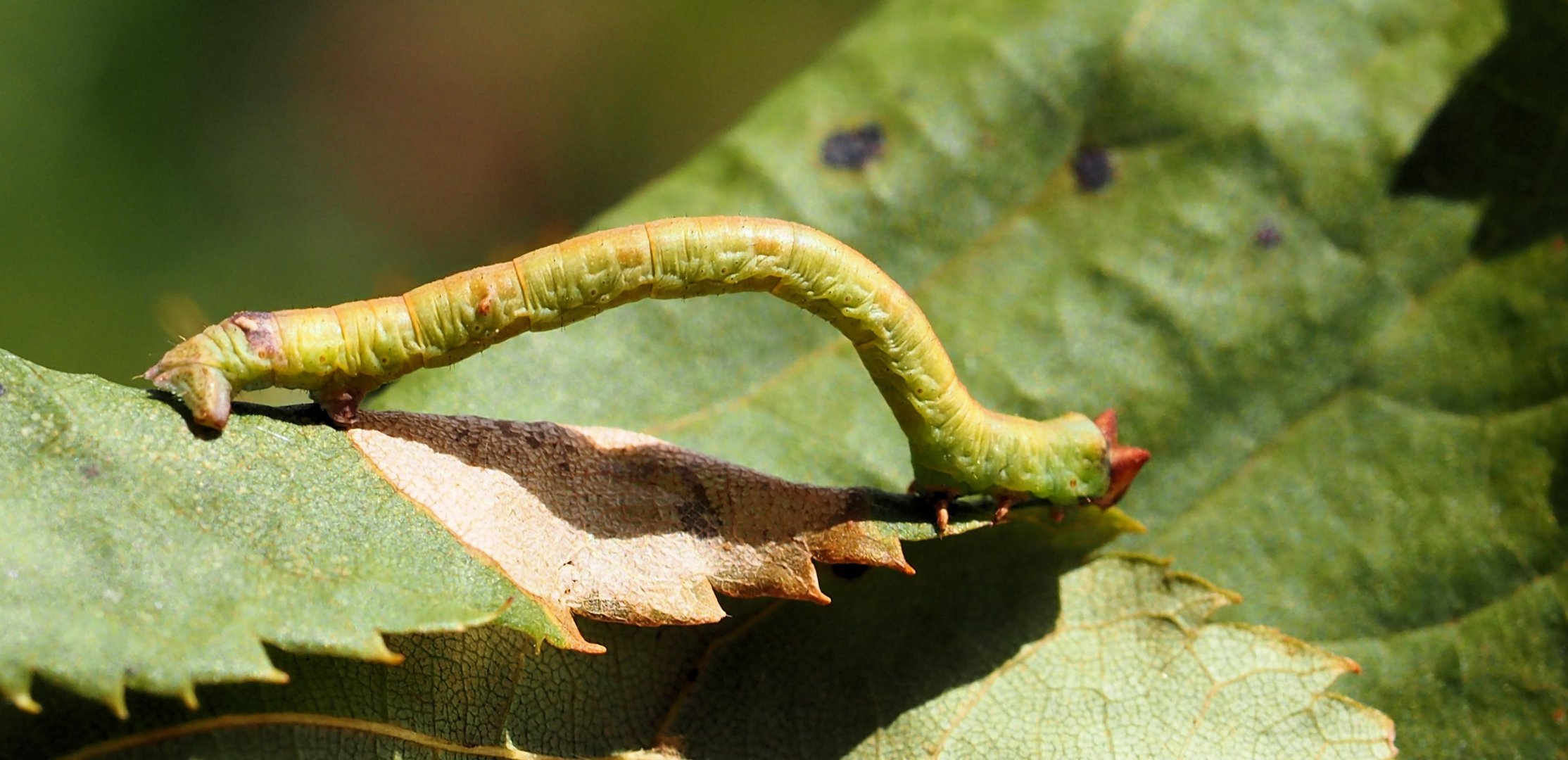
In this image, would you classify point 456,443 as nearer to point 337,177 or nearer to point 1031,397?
point 1031,397

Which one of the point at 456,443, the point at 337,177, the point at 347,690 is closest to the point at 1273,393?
the point at 456,443

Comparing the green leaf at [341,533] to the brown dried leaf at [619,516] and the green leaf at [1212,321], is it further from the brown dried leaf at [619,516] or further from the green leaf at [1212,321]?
the green leaf at [1212,321]

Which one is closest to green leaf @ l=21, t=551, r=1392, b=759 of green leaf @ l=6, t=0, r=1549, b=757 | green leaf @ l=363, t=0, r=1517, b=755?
green leaf @ l=6, t=0, r=1549, b=757

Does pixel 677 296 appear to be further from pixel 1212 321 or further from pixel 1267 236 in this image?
pixel 1267 236

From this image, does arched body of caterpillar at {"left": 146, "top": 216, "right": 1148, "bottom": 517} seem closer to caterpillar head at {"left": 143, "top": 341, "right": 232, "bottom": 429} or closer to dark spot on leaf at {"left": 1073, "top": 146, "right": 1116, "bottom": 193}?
caterpillar head at {"left": 143, "top": 341, "right": 232, "bottom": 429}

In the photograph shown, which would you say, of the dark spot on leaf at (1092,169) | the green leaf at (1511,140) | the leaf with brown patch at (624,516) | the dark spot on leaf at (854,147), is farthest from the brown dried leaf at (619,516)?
the green leaf at (1511,140)
